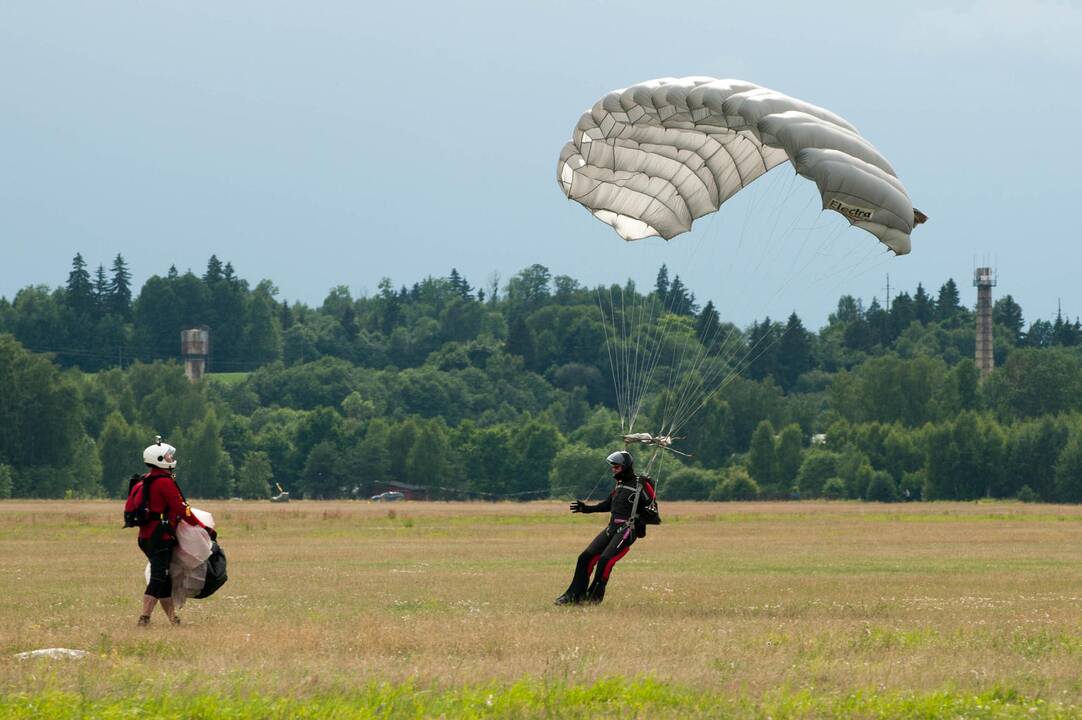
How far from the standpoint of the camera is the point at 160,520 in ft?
52.0

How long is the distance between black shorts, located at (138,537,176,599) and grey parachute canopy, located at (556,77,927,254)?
763cm

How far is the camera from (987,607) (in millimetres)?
18766

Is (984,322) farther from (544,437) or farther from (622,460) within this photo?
(622,460)

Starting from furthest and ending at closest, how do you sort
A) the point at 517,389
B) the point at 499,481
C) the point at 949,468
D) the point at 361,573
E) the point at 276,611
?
the point at 517,389, the point at 499,481, the point at 949,468, the point at 361,573, the point at 276,611

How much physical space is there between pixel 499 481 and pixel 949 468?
122ft

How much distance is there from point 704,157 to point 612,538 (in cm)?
543

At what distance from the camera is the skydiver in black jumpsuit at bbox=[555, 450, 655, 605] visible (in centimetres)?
1841

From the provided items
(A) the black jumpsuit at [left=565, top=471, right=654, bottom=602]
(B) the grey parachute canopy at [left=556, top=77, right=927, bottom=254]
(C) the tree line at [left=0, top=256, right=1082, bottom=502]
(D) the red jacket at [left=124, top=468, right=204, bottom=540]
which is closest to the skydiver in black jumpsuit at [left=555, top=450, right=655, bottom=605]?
(A) the black jumpsuit at [left=565, top=471, right=654, bottom=602]

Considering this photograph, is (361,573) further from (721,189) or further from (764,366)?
(764,366)

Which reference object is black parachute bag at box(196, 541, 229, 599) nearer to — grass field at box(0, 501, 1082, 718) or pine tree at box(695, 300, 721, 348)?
grass field at box(0, 501, 1082, 718)

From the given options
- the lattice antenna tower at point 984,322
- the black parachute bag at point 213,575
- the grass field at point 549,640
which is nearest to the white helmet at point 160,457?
the black parachute bag at point 213,575

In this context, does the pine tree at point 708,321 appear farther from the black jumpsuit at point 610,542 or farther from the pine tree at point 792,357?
the pine tree at point 792,357

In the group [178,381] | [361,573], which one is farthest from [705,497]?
[361,573]

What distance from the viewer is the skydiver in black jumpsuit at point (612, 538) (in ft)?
60.4
